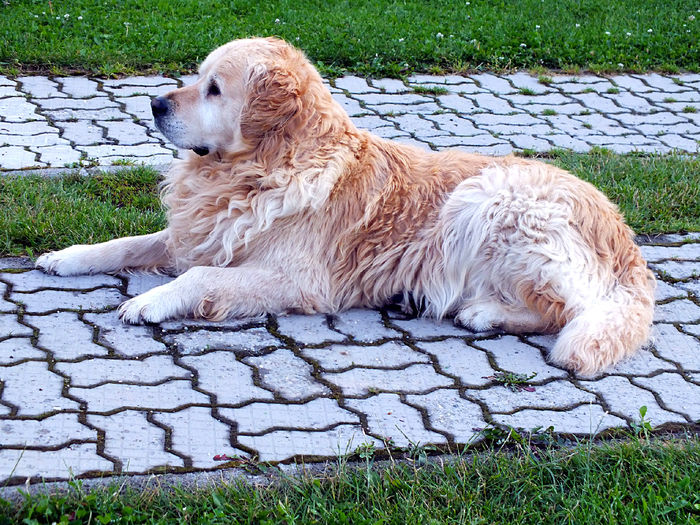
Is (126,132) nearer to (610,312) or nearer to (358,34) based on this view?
(358,34)

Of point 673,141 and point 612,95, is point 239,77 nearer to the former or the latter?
point 673,141

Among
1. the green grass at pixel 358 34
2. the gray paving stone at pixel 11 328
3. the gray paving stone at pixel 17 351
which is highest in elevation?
the green grass at pixel 358 34

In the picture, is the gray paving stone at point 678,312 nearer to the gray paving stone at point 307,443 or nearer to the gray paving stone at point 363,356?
the gray paving stone at point 363,356

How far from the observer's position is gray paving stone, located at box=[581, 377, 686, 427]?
12.2ft

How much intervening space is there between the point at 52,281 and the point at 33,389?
119 centimetres

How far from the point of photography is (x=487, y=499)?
3078mm

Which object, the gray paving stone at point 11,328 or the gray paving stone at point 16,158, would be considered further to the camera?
the gray paving stone at point 16,158

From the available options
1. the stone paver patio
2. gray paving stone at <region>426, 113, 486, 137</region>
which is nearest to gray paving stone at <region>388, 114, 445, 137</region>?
gray paving stone at <region>426, 113, 486, 137</region>

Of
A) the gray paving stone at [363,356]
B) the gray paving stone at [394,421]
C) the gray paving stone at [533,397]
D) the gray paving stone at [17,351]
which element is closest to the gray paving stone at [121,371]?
the gray paving stone at [17,351]

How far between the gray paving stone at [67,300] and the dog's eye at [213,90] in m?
1.12

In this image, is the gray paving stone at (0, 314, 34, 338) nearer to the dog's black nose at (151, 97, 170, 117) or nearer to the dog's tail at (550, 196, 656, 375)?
the dog's black nose at (151, 97, 170, 117)

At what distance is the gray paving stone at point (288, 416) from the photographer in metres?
3.46

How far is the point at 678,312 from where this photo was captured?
15.7 ft

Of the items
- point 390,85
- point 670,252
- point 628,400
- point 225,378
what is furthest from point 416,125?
point 225,378
